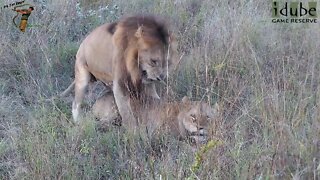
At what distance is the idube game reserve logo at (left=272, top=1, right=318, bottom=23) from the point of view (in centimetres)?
623

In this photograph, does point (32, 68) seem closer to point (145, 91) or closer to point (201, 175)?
point (145, 91)

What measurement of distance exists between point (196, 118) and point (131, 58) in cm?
91

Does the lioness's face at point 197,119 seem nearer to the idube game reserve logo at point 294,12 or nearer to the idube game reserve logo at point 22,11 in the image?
the idube game reserve logo at point 294,12

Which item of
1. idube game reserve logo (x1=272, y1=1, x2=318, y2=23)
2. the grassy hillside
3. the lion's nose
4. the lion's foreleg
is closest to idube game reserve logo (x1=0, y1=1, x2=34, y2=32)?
the grassy hillside

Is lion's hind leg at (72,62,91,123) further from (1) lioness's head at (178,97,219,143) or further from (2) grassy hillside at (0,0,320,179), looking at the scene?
(1) lioness's head at (178,97,219,143)

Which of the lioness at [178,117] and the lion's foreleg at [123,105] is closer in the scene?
the lioness at [178,117]

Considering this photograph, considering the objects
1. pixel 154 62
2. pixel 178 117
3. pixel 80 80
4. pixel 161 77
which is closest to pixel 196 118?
pixel 178 117

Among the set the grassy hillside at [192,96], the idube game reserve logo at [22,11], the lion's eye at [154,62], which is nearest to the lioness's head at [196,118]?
the grassy hillside at [192,96]

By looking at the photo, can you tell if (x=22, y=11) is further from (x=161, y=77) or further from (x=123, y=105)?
(x=161, y=77)

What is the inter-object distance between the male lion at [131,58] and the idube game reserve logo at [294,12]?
147 centimetres

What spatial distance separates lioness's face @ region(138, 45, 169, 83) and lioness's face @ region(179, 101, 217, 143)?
15.8 inches

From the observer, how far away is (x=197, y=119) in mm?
4957

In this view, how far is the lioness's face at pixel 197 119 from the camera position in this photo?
15.5 ft

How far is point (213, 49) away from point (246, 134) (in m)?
1.59
